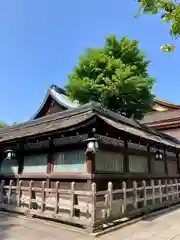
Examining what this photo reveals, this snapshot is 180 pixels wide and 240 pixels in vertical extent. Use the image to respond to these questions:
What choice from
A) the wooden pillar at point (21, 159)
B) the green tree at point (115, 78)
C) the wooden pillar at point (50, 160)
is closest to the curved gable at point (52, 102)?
the green tree at point (115, 78)

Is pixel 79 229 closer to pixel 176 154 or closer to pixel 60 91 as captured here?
pixel 176 154

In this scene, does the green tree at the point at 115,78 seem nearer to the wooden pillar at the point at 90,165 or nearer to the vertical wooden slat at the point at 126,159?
the vertical wooden slat at the point at 126,159

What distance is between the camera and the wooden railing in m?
6.04

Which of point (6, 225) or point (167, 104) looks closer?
point (6, 225)

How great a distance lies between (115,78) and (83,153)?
6751 mm

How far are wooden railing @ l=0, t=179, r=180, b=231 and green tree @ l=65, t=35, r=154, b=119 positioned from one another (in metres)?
5.60

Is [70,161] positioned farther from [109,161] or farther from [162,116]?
[162,116]

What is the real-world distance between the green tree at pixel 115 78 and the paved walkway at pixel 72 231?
7561 millimetres

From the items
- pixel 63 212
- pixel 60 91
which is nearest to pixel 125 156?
pixel 63 212

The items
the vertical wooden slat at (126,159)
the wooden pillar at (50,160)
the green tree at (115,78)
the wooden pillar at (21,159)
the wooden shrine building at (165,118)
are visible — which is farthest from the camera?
the wooden shrine building at (165,118)

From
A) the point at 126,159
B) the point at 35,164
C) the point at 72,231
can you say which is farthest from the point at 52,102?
the point at 72,231

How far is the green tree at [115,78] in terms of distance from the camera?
1296 cm

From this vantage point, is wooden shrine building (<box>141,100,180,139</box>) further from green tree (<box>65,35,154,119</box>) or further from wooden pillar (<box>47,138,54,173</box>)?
wooden pillar (<box>47,138,54,173</box>)

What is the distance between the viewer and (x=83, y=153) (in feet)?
23.4
